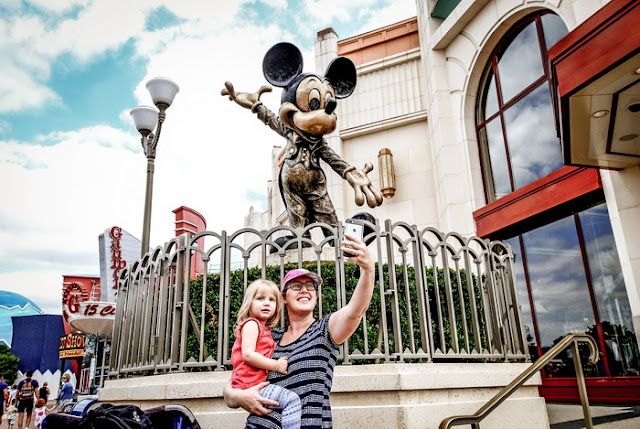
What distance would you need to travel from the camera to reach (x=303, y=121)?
5.68m

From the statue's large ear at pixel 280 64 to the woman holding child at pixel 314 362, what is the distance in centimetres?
446

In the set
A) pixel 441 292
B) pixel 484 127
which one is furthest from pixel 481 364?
pixel 484 127

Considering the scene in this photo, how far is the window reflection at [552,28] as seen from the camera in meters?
9.24

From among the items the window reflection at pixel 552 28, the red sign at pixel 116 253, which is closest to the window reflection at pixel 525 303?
the window reflection at pixel 552 28

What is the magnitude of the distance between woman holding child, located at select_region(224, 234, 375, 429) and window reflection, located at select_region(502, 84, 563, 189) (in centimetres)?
841

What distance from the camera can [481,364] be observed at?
4.30 meters

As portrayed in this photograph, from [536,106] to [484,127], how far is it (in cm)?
174

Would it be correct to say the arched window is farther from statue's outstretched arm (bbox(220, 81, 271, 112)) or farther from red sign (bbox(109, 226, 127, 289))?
red sign (bbox(109, 226, 127, 289))

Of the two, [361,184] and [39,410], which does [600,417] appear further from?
[39,410]

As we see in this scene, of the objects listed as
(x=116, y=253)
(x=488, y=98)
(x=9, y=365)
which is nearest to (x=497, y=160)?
(x=488, y=98)

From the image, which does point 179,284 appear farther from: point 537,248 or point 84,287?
point 84,287

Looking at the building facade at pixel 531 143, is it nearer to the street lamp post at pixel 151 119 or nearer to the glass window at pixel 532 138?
the glass window at pixel 532 138

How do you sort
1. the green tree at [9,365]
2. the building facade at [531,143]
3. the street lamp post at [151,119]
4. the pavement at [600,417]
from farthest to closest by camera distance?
the green tree at [9,365], the street lamp post at [151,119], the building facade at [531,143], the pavement at [600,417]

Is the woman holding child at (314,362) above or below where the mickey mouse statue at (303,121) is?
below
